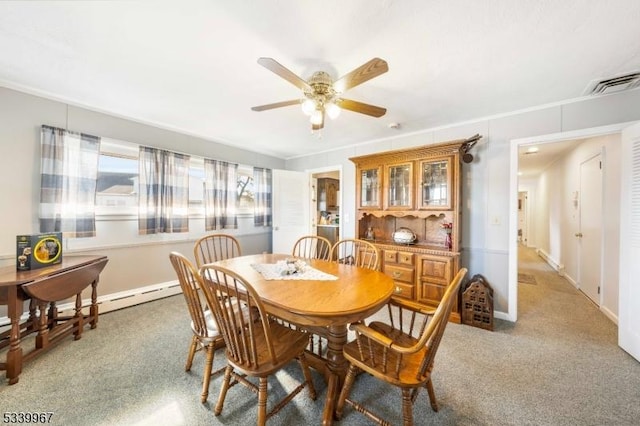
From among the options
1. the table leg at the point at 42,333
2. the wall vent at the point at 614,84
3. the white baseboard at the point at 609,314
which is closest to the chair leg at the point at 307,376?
the table leg at the point at 42,333

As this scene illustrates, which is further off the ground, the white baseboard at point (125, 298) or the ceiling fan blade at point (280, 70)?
the ceiling fan blade at point (280, 70)

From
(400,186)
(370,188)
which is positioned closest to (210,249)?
(370,188)

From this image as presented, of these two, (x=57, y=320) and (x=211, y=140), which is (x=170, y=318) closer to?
(x=57, y=320)

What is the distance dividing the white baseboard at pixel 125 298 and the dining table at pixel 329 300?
2046 millimetres

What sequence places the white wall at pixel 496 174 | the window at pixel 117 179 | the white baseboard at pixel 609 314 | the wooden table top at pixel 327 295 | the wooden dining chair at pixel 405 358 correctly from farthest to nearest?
1. the window at pixel 117 179
2. the white baseboard at pixel 609 314
3. the white wall at pixel 496 174
4. the wooden table top at pixel 327 295
5. the wooden dining chair at pixel 405 358

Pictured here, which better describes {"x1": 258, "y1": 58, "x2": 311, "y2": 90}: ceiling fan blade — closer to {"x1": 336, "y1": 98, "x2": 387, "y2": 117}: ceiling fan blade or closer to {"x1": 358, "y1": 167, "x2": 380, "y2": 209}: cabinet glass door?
{"x1": 336, "y1": 98, "x2": 387, "y2": 117}: ceiling fan blade

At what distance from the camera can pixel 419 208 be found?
3.03 meters

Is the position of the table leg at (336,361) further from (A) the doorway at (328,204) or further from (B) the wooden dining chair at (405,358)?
(A) the doorway at (328,204)

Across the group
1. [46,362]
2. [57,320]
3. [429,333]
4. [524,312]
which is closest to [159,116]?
[57,320]

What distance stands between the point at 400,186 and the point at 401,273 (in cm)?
114

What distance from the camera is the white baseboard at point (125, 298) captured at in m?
2.64

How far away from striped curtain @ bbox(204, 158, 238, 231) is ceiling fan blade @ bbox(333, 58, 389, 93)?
276cm

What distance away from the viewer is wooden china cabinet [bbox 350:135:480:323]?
9.07 ft

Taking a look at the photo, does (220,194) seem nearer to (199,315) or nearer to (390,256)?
(199,315)
